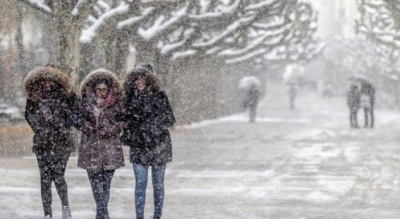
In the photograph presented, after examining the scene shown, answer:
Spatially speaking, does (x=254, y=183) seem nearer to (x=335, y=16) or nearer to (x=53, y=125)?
(x=53, y=125)

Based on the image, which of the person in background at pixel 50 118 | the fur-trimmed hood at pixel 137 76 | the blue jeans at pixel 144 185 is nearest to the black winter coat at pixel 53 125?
the person in background at pixel 50 118

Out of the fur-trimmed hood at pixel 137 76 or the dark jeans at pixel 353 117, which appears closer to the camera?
the fur-trimmed hood at pixel 137 76

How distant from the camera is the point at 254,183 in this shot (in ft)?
33.1

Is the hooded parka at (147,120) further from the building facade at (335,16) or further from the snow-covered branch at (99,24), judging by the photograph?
the building facade at (335,16)

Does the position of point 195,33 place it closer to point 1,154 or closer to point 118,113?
point 1,154

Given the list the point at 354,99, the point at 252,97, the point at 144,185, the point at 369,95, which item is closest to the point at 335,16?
the point at 252,97

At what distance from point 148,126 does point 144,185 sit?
57 cm

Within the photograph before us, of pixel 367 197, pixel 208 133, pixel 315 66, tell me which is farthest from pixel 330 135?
Answer: pixel 315 66

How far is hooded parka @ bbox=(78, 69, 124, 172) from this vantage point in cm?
666

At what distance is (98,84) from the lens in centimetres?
665

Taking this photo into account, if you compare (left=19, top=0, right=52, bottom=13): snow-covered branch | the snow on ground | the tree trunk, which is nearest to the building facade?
the snow on ground

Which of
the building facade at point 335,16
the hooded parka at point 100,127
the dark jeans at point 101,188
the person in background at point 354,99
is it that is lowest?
the dark jeans at point 101,188

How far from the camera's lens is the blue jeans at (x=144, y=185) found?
22.5ft

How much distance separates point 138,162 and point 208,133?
45.0ft
